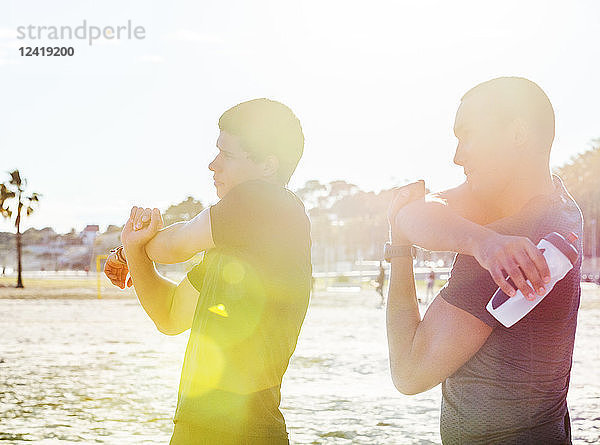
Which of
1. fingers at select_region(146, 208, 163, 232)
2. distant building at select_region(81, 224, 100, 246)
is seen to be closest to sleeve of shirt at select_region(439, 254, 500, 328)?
fingers at select_region(146, 208, 163, 232)

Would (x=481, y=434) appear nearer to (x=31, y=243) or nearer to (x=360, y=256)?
(x=360, y=256)

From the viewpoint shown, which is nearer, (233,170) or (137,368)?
(233,170)

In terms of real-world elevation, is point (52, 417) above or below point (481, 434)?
below

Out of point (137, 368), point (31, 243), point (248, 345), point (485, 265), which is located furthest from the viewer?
point (31, 243)

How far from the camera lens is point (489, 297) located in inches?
71.2

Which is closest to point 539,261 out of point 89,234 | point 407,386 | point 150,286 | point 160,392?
point 407,386

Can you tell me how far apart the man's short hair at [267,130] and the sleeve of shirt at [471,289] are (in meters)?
0.98

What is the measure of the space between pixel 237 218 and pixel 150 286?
15.5 inches

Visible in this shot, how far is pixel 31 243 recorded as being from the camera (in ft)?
632

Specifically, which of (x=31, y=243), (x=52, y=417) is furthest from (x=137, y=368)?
(x=31, y=243)

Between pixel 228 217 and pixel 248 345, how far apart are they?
0.37 metres

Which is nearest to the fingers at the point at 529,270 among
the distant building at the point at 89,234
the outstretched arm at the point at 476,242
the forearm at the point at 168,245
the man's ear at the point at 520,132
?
the outstretched arm at the point at 476,242

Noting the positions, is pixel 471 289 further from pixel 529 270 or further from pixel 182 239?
A: pixel 182 239

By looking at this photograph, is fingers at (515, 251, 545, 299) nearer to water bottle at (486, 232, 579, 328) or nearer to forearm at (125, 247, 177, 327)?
water bottle at (486, 232, 579, 328)
